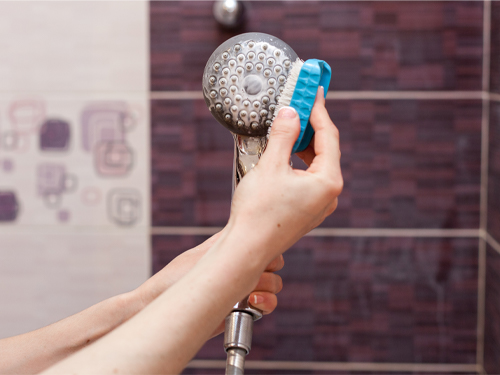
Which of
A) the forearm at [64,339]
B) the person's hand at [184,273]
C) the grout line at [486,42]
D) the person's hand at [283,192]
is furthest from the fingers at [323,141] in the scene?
the grout line at [486,42]

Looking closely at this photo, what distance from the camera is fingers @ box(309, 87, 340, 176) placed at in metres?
0.37

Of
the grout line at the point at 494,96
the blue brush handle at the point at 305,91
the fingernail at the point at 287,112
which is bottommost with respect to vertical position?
the fingernail at the point at 287,112

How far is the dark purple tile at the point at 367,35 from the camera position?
87cm

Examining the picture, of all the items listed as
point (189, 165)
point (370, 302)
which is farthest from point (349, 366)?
point (189, 165)

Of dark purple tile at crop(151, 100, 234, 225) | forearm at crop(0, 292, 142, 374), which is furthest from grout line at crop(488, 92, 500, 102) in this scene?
forearm at crop(0, 292, 142, 374)

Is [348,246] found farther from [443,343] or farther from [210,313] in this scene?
[210,313]

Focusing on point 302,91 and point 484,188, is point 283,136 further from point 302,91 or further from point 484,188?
point 484,188

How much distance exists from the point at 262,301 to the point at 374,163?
0.54m

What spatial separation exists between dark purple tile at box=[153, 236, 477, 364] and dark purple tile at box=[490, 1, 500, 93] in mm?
293

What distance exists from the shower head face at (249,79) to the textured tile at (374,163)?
0.50 meters

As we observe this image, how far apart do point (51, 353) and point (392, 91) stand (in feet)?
2.30

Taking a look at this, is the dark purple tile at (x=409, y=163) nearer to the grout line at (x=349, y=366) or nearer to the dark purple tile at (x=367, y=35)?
the dark purple tile at (x=367, y=35)

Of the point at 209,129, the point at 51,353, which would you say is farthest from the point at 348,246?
the point at 51,353

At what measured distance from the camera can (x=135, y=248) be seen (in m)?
0.95
